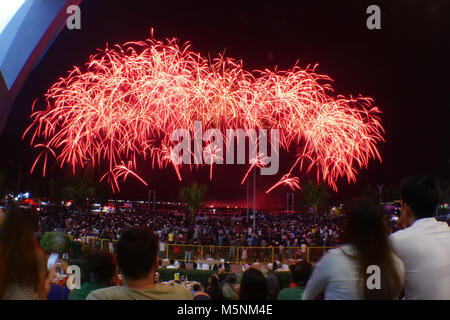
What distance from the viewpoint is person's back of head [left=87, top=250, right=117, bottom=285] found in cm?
337

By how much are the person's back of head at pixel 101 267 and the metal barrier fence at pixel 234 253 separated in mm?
12787

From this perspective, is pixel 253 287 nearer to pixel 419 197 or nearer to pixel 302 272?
pixel 302 272

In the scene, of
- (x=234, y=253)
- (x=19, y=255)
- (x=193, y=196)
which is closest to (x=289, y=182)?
(x=193, y=196)

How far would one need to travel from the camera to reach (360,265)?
2.31 m

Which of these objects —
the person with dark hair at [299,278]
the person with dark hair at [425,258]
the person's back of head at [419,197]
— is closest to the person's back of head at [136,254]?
the person with dark hair at [425,258]

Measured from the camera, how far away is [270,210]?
5750 cm

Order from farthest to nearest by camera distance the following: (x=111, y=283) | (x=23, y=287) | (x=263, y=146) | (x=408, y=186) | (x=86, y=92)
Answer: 1. (x=263, y=146)
2. (x=86, y=92)
3. (x=111, y=283)
4. (x=408, y=186)
5. (x=23, y=287)

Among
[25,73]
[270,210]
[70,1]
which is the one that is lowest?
[270,210]

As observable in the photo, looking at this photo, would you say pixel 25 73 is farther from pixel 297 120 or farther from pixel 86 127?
pixel 297 120

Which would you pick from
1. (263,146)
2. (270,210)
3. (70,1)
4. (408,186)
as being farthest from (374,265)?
(270,210)

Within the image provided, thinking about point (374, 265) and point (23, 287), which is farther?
point (23, 287)

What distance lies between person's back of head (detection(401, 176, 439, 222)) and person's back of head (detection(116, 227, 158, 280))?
1.87m

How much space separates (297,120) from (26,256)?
21.0 m

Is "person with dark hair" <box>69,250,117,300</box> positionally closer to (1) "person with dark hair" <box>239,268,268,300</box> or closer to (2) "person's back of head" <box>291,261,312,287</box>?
(1) "person with dark hair" <box>239,268,268,300</box>
